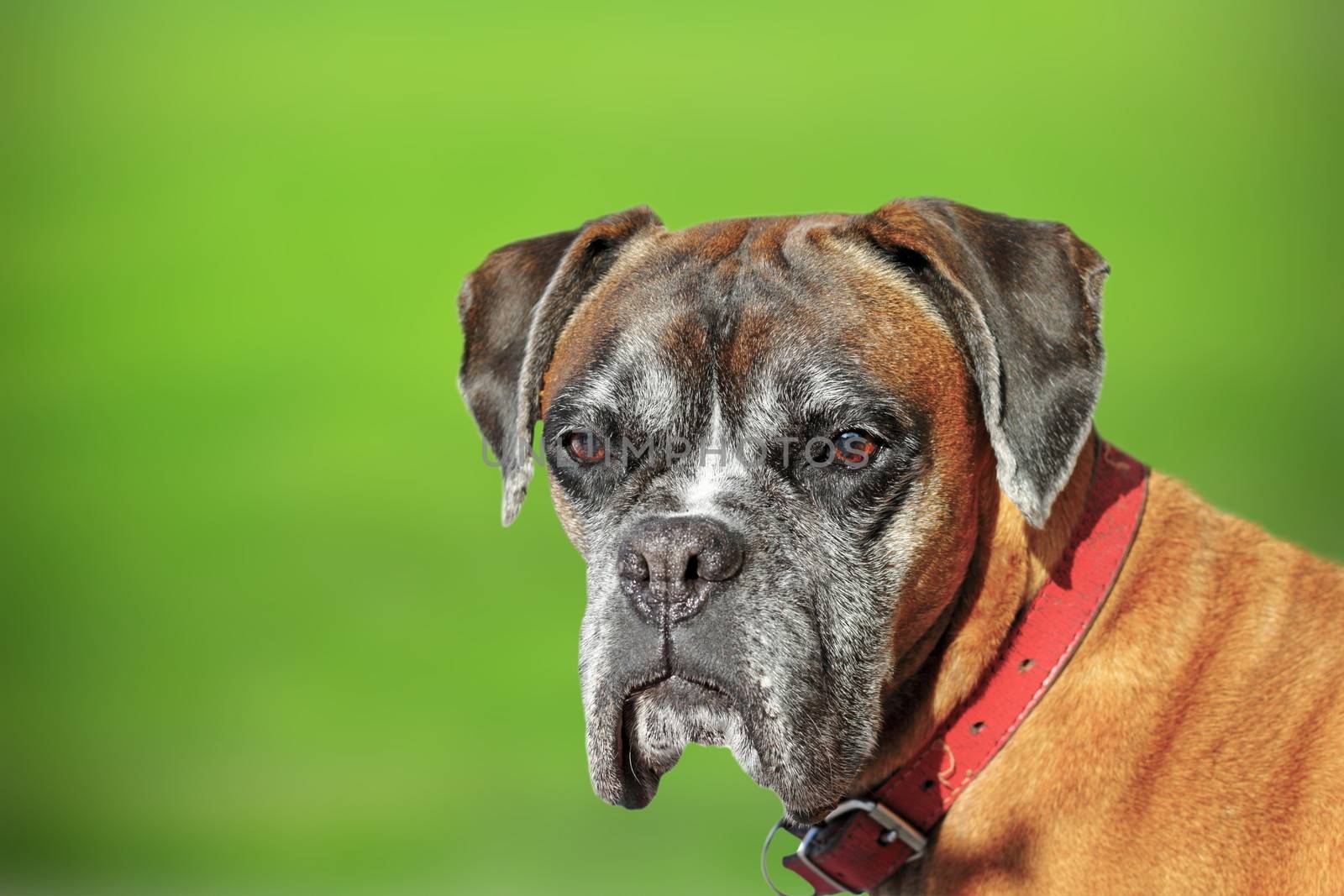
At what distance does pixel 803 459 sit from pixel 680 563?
39 cm

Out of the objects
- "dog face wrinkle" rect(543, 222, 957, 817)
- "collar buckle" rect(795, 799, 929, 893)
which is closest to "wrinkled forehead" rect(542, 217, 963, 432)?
"dog face wrinkle" rect(543, 222, 957, 817)

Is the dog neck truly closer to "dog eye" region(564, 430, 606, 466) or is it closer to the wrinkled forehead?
the wrinkled forehead

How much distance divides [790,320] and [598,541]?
0.62 m

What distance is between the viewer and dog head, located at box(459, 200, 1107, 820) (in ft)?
9.58

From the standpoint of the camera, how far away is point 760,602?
292cm

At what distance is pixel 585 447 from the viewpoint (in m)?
3.30

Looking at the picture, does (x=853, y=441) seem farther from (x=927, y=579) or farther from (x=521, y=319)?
(x=521, y=319)

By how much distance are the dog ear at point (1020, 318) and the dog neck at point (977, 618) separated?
0.16 metres

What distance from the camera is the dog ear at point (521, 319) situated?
3531 mm

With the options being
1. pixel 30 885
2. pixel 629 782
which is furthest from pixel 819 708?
pixel 30 885

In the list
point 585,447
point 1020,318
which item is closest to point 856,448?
point 1020,318

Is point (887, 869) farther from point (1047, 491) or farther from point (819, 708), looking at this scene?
point (1047, 491)

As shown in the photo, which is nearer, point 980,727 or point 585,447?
point 980,727

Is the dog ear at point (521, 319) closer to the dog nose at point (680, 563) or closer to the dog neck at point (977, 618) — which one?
the dog nose at point (680, 563)
